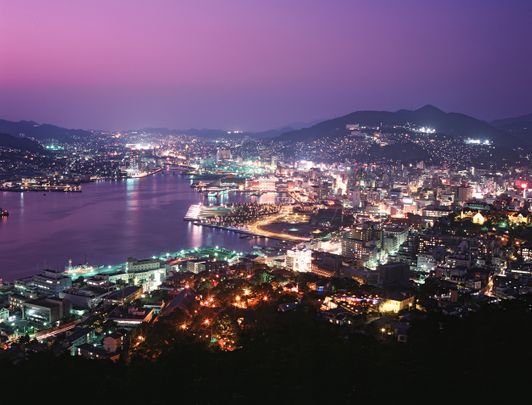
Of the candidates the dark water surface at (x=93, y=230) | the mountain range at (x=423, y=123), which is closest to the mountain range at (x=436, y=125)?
the mountain range at (x=423, y=123)

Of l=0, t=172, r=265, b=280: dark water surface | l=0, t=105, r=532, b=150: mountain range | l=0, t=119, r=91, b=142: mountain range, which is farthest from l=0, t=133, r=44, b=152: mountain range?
l=0, t=119, r=91, b=142: mountain range

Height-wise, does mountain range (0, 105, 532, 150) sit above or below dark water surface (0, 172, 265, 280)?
above

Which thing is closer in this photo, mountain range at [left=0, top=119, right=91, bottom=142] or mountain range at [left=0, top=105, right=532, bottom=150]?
mountain range at [left=0, top=105, right=532, bottom=150]

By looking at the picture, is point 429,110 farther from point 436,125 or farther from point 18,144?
point 18,144

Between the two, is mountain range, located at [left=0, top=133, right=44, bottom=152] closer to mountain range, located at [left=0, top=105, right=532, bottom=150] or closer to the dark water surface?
mountain range, located at [left=0, top=105, right=532, bottom=150]

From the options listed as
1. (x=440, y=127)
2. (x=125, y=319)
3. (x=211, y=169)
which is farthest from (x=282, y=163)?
(x=125, y=319)

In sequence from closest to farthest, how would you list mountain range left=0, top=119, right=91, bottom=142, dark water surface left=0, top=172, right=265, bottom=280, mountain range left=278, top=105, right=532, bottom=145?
dark water surface left=0, top=172, right=265, bottom=280
mountain range left=278, top=105, right=532, bottom=145
mountain range left=0, top=119, right=91, bottom=142

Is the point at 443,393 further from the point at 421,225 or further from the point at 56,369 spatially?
the point at 421,225

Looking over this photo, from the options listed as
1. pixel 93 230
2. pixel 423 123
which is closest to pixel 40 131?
pixel 423 123

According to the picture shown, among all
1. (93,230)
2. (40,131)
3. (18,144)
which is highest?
(40,131)
